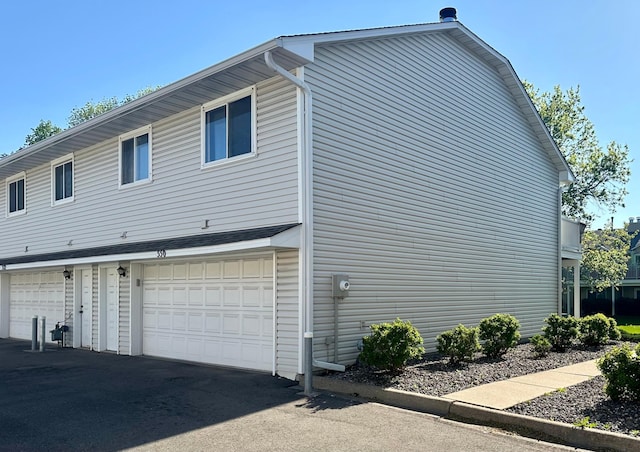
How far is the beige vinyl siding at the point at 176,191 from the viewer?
969cm

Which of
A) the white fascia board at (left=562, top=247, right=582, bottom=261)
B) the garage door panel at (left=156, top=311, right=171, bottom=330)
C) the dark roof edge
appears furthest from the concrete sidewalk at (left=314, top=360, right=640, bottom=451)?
the white fascia board at (left=562, top=247, right=582, bottom=261)

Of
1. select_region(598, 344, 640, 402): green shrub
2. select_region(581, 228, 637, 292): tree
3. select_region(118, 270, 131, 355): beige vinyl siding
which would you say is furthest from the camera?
select_region(581, 228, 637, 292): tree

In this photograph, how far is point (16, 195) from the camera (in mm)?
18391

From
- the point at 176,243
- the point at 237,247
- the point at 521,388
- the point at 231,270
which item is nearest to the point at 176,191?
the point at 176,243

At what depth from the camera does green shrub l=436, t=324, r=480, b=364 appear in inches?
386

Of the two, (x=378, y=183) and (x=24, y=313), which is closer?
(x=378, y=183)

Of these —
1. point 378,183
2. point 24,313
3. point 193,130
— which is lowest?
point 24,313

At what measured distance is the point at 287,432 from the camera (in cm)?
636

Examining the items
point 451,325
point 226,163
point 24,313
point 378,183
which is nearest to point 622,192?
point 451,325

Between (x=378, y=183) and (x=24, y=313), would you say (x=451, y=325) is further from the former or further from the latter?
(x=24, y=313)

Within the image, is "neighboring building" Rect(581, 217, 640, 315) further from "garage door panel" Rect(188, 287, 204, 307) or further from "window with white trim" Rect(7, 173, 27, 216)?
"window with white trim" Rect(7, 173, 27, 216)

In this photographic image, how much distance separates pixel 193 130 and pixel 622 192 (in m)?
28.1

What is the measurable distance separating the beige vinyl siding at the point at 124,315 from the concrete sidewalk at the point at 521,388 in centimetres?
847

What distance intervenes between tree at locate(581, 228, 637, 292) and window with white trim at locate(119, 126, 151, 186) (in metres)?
23.3
